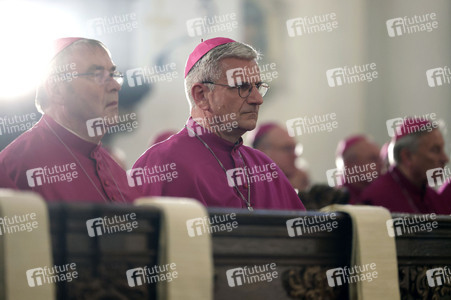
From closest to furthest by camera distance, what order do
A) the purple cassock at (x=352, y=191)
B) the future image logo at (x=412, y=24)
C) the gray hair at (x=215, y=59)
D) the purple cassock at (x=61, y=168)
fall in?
the purple cassock at (x=61, y=168) < the gray hair at (x=215, y=59) < the purple cassock at (x=352, y=191) < the future image logo at (x=412, y=24)

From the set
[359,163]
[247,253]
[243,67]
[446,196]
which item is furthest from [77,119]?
[359,163]

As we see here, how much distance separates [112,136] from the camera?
42.2 ft

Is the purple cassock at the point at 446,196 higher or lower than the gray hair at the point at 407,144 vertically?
lower

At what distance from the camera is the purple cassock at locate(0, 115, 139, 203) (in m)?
3.35

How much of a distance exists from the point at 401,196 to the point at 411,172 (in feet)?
0.91

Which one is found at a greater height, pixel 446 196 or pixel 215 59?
pixel 215 59

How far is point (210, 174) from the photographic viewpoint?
3.84m

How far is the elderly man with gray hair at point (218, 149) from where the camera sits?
12.4ft

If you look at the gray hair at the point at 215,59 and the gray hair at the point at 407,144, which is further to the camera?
the gray hair at the point at 407,144

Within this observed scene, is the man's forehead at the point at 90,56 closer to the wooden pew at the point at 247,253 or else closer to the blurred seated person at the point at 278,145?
the wooden pew at the point at 247,253

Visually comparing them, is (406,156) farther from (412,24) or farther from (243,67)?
(412,24)

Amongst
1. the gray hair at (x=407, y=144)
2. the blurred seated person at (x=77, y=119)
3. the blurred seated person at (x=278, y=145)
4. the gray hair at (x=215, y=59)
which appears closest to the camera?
the blurred seated person at (x=77, y=119)

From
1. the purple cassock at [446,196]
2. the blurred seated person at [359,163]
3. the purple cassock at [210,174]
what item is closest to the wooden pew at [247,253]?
the purple cassock at [210,174]

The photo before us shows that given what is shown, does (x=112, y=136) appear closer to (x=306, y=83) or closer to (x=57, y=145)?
(x=306, y=83)
